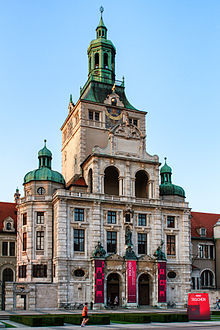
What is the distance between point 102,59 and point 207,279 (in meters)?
38.1

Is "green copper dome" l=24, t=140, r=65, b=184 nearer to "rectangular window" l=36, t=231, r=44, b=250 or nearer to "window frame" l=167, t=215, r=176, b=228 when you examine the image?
"rectangular window" l=36, t=231, r=44, b=250

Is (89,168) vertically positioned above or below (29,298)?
above

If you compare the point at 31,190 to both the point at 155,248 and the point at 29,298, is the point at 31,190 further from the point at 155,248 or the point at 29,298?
the point at 155,248

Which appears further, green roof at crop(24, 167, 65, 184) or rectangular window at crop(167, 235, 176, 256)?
rectangular window at crop(167, 235, 176, 256)

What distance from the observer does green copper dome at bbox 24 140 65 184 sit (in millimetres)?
60356

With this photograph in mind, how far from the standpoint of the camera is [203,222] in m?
76.1

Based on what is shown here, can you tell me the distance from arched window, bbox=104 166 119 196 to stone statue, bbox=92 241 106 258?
383 inches

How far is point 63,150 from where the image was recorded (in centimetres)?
7388

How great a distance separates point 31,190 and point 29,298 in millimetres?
14203

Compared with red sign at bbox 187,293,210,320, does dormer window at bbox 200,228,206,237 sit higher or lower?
higher

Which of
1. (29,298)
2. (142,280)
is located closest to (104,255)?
(142,280)

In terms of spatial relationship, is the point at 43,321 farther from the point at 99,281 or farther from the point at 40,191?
the point at 40,191

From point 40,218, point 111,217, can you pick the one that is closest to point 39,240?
point 40,218

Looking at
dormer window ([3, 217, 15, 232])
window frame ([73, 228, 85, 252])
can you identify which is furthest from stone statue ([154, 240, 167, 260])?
dormer window ([3, 217, 15, 232])
